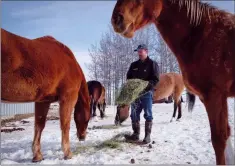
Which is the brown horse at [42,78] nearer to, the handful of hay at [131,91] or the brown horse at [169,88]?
the handful of hay at [131,91]

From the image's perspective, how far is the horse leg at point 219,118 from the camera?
2150 millimetres

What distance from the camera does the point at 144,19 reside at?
2.55m

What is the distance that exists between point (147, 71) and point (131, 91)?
24.2 inches

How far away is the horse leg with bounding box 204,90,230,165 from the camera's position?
215 centimetres

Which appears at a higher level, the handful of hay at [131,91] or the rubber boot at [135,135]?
the handful of hay at [131,91]

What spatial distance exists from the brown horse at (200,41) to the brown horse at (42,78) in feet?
4.95

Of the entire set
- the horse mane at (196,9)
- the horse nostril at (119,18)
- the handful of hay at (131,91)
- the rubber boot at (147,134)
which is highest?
the horse mane at (196,9)

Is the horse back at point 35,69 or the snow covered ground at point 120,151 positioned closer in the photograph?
the horse back at point 35,69

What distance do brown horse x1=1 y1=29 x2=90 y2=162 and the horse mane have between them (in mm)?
2024

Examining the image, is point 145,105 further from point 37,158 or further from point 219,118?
point 219,118

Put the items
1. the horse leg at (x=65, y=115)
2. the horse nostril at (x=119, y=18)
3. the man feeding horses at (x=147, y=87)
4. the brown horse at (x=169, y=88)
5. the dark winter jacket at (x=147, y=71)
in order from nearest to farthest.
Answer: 1. the horse nostril at (x=119, y=18)
2. the horse leg at (x=65, y=115)
3. the man feeding horses at (x=147, y=87)
4. the dark winter jacket at (x=147, y=71)
5. the brown horse at (x=169, y=88)

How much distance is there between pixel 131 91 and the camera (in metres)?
5.47

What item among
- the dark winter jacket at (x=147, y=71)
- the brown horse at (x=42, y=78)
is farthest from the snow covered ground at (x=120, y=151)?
the dark winter jacket at (x=147, y=71)

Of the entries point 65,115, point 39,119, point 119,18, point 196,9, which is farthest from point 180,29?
point 39,119
